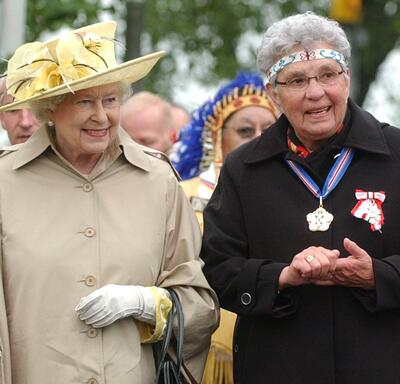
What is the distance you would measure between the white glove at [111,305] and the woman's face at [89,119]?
649 mm

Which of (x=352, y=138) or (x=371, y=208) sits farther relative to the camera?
(x=352, y=138)

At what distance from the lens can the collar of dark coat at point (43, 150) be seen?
5.66 m

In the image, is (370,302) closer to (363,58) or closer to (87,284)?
(87,284)

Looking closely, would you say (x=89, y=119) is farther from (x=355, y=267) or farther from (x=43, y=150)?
(x=355, y=267)

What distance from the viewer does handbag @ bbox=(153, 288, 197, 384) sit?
216 inches

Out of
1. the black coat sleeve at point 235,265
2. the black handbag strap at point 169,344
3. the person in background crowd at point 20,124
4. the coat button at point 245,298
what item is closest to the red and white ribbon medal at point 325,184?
the black coat sleeve at point 235,265

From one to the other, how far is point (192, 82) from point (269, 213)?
18.8m

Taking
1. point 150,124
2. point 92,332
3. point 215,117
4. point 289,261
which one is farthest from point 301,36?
point 150,124

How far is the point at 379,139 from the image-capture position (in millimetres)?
5582

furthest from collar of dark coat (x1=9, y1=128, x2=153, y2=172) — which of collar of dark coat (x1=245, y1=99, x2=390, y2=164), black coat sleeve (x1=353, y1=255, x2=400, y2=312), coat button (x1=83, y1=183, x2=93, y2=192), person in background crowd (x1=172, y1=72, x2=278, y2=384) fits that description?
person in background crowd (x1=172, y1=72, x2=278, y2=384)

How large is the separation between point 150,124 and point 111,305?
3.77 metres

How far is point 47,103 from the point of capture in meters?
5.66

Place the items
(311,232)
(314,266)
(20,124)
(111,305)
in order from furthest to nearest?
(20,124) < (311,232) < (111,305) < (314,266)

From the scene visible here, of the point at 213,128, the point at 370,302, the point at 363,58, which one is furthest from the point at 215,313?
the point at 363,58
